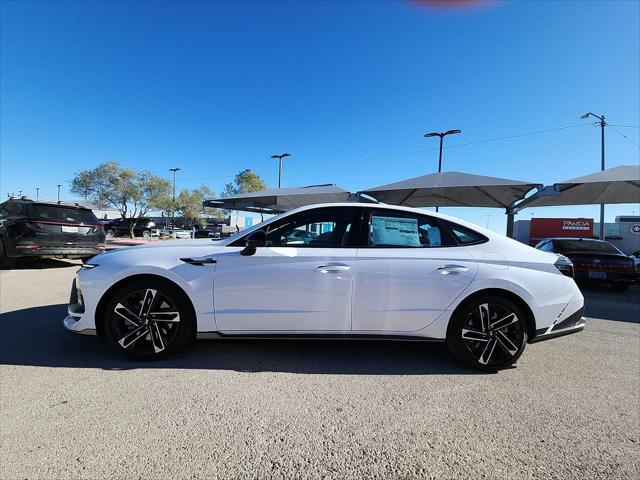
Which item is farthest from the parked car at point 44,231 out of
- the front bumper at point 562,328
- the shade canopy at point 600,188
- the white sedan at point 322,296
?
the shade canopy at point 600,188

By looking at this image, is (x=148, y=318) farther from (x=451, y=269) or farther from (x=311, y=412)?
(x=451, y=269)

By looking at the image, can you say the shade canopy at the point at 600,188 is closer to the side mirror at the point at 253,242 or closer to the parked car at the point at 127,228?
the side mirror at the point at 253,242

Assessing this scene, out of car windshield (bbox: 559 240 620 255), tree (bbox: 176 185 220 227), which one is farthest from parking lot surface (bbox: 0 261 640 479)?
tree (bbox: 176 185 220 227)

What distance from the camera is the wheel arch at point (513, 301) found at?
3.15 meters

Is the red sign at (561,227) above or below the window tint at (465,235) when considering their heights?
above

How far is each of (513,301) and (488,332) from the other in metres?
0.39

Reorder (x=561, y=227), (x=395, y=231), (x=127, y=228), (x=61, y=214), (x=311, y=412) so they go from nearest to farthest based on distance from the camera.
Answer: (x=311, y=412), (x=395, y=231), (x=61, y=214), (x=561, y=227), (x=127, y=228)

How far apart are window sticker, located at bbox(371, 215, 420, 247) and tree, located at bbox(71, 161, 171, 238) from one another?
33.7 meters

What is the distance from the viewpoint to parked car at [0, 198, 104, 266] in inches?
311

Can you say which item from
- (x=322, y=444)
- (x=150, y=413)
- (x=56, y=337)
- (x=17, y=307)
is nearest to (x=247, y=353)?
(x=150, y=413)

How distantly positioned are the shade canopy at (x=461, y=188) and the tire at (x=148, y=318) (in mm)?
9345

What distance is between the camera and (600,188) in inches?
419

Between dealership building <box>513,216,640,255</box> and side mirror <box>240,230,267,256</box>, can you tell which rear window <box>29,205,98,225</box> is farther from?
dealership building <box>513,216,640,255</box>

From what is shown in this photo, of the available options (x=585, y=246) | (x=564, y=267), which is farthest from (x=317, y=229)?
(x=585, y=246)
